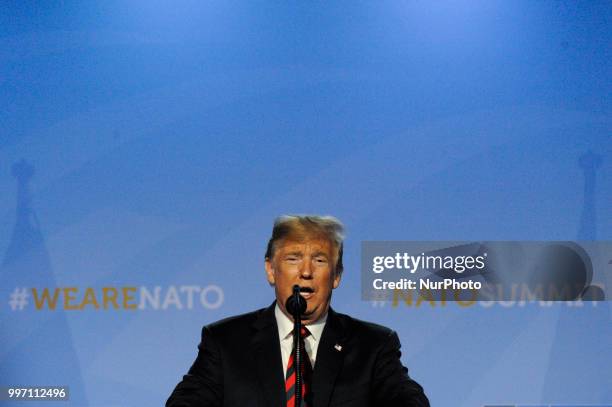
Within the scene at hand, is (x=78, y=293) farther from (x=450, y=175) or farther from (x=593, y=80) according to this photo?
(x=593, y=80)

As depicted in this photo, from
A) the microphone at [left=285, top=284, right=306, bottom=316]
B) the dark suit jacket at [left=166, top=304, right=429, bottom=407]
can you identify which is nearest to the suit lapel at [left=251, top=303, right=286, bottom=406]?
the dark suit jacket at [left=166, top=304, right=429, bottom=407]

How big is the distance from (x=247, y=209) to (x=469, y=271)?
118cm

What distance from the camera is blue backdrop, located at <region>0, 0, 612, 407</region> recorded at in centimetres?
451

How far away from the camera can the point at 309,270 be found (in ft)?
9.66

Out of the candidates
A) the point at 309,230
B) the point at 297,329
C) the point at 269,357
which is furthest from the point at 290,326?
the point at 297,329

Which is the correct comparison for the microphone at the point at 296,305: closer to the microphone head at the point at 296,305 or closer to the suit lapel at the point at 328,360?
the microphone head at the point at 296,305

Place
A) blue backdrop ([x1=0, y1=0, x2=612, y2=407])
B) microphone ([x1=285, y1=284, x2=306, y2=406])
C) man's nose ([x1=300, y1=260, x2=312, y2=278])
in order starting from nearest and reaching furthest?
microphone ([x1=285, y1=284, x2=306, y2=406]), man's nose ([x1=300, y1=260, x2=312, y2=278]), blue backdrop ([x1=0, y1=0, x2=612, y2=407])

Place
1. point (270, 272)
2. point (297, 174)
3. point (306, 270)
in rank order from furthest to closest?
1. point (297, 174)
2. point (270, 272)
3. point (306, 270)

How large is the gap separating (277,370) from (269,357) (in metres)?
0.06

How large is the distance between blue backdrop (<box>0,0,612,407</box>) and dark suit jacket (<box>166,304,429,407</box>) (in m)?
1.53

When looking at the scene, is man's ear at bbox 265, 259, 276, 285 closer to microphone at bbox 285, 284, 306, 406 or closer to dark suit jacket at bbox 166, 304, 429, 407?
dark suit jacket at bbox 166, 304, 429, 407

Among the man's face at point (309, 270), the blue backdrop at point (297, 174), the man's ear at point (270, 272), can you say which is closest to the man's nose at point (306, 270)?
the man's face at point (309, 270)

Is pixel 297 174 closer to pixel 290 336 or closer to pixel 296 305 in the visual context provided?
pixel 290 336

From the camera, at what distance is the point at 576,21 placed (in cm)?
458
